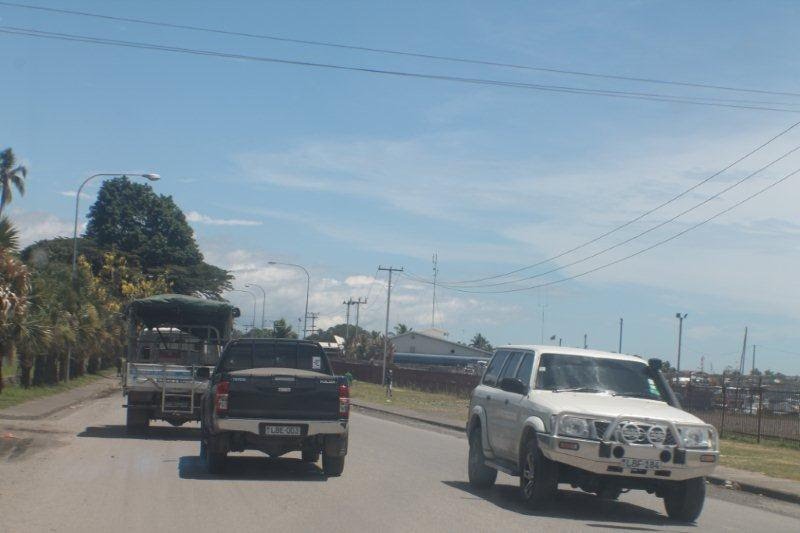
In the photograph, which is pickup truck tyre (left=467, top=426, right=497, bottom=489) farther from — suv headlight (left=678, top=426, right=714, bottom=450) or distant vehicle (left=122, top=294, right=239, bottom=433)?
distant vehicle (left=122, top=294, right=239, bottom=433)

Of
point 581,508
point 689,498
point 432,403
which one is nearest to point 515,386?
point 581,508

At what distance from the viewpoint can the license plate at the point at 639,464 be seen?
10.9m

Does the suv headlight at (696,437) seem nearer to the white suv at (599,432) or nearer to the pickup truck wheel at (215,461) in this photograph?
the white suv at (599,432)

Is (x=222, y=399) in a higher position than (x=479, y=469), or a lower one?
higher

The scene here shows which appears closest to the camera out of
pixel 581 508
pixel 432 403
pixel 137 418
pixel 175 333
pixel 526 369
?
pixel 581 508

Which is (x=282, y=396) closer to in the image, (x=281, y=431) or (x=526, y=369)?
(x=281, y=431)

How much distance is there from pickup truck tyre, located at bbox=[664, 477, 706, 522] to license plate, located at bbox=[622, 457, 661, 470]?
0.71m

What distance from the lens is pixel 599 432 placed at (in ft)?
36.2

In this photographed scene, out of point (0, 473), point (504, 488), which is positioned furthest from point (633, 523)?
point (0, 473)

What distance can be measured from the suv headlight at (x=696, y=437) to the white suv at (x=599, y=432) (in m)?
0.01

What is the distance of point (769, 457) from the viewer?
78.5ft

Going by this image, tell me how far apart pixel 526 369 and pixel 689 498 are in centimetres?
266

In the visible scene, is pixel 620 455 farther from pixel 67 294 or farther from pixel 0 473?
pixel 67 294

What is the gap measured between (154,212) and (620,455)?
68.3 metres
